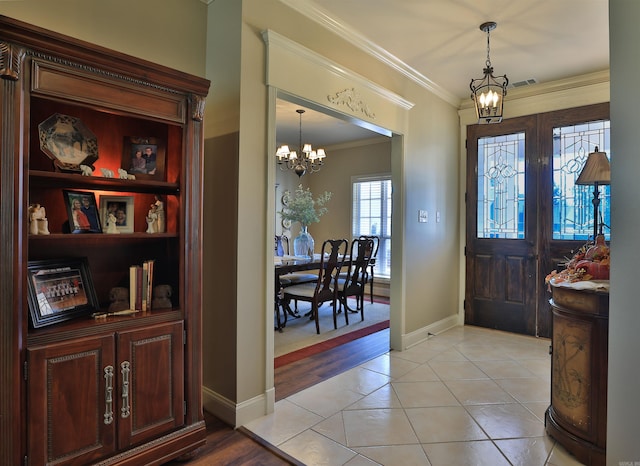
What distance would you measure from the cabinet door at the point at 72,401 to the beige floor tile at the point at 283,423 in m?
0.82

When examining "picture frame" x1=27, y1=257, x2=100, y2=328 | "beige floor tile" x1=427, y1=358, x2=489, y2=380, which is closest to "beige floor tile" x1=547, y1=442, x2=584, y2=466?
"beige floor tile" x1=427, y1=358, x2=489, y2=380

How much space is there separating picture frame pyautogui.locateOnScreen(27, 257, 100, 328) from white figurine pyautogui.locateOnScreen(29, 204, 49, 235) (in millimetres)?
167

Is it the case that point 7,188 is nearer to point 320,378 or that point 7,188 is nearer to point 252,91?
point 252,91

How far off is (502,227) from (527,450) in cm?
284

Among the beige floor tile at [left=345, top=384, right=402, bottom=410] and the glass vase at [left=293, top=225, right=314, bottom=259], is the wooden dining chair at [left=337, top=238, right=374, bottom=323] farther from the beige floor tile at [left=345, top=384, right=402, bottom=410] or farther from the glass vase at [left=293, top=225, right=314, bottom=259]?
the beige floor tile at [left=345, top=384, right=402, bottom=410]

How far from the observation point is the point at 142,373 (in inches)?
70.9

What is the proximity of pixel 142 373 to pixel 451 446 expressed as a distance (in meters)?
1.70

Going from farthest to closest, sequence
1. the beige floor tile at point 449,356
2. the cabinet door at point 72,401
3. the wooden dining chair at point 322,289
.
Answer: the wooden dining chair at point 322,289 < the beige floor tile at point 449,356 < the cabinet door at point 72,401

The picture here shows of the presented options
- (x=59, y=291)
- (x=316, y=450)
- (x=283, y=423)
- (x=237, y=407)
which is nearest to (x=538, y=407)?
(x=316, y=450)

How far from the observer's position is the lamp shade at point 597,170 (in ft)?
9.71

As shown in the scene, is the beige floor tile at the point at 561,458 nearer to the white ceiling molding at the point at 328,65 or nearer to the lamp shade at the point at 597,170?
the lamp shade at the point at 597,170

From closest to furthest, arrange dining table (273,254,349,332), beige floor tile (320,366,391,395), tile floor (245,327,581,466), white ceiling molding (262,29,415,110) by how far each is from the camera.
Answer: tile floor (245,327,581,466) → white ceiling molding (262,29,415,110) → beige floor tile (320,366,391,395) → dining table (273,254,349,332)

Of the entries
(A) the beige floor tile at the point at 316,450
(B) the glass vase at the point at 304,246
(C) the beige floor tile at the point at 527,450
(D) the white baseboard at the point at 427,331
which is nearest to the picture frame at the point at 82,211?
(A) the beige floor tile at the point at 316,450

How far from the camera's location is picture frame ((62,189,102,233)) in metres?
1.77
